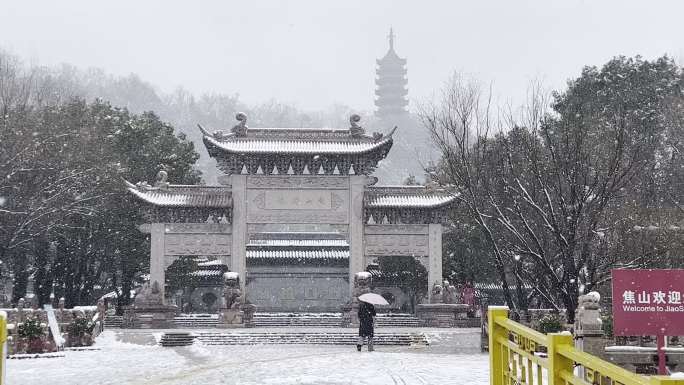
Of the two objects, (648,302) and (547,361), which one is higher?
(648,302)

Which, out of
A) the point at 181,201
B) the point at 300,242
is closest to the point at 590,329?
the point at 181,201

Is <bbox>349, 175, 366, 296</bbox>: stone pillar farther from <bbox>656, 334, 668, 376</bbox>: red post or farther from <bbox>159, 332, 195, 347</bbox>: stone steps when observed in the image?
<bbox>656, 334, 668, 376</bbox>: red post

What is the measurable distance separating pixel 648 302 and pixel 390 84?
97.3m

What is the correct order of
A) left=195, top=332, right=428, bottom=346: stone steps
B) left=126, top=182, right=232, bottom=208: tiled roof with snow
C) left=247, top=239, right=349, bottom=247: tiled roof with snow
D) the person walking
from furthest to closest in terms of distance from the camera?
left=247, top=239, right=349, bottom=247: tiled roof with snow < left=126, top=182, right=232, bottom=208: tiled roof with snow < left=195, top=332, right=428, bottom=346: stone steps < the person walking

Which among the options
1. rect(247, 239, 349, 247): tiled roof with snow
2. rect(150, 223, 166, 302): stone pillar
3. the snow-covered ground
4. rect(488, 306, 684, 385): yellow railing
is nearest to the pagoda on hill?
rect(247, 239, 349, 247): tiled roof with snow

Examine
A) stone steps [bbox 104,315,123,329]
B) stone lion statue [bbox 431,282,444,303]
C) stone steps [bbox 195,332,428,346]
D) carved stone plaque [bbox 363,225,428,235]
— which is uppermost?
carved stone plaque [bbox 363,225,428,235]

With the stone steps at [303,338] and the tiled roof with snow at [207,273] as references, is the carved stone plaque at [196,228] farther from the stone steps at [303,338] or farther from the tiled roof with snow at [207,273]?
the stone steps at [303,338]

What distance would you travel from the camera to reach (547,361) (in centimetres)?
465

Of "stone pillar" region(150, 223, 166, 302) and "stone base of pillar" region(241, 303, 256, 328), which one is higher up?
"stone pillar" region(150, 223, 166, 302)

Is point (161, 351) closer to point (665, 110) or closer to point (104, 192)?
point (104, 192)

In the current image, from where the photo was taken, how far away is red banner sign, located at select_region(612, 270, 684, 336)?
28.8ft

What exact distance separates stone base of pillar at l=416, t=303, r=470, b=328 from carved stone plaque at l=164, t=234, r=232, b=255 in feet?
20.7

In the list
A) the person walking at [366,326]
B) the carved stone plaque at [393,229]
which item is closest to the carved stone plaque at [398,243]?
the carved stone plaque at [393,229]

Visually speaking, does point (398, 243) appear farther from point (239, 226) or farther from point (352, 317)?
point (239, 226)
